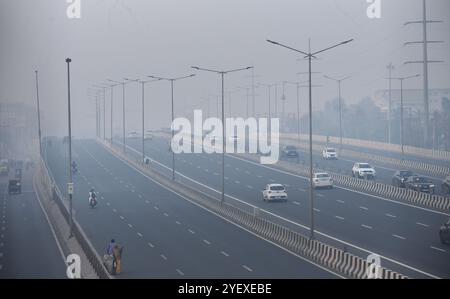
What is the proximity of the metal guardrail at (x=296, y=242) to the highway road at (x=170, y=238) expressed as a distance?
611 mm

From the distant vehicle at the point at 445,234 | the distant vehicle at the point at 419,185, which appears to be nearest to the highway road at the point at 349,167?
the distant vehicle at the point at 419,185

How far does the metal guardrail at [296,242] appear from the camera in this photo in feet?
131

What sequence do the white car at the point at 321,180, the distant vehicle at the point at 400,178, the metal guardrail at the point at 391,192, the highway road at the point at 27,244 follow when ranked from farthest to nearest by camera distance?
1. the white car at the point at 321,180
2. the distant vehicle at the point at 400,178
3. the metal guardrail at the point at 391,192
4. the highway road at the point at 27,244

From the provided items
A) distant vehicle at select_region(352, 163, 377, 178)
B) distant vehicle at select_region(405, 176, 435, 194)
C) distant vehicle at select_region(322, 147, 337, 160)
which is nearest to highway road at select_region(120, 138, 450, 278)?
distant vehicle at select_region(405, 176, 435, 194)

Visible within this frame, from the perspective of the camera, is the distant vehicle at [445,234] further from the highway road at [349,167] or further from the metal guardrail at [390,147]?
the metal guardrail at [390,147]

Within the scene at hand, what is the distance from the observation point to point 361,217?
6125 centimetres

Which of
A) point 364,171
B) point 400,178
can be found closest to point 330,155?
point 364,171

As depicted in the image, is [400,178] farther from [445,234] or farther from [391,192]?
[445,234]

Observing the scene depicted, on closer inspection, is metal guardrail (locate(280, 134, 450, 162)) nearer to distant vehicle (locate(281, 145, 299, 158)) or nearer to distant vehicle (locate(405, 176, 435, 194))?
distant vehicle (locate(281, 145, 299, 158))

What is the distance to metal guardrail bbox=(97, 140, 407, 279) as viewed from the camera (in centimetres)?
4006

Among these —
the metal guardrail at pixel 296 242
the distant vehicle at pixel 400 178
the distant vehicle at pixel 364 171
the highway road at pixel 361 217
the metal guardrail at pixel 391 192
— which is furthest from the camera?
the distant vehicle at pixel 364 171

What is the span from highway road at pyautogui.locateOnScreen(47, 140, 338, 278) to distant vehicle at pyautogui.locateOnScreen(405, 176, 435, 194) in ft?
52.2
